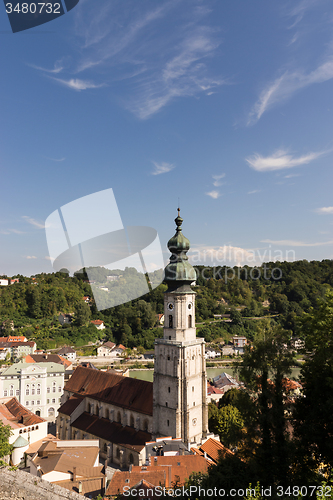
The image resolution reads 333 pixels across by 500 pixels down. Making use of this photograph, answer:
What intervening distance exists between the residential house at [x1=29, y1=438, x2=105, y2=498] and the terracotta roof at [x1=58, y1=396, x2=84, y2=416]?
5785 millimetres

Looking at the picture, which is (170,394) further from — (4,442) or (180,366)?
(4,442)

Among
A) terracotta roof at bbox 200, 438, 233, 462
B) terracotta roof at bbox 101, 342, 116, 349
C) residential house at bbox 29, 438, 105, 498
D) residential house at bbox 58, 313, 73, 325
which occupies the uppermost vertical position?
residential house at bbox 58, 313, 73, 325

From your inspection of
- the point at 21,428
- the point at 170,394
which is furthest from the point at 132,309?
the point at 170,394

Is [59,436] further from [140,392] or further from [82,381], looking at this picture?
[140,392]

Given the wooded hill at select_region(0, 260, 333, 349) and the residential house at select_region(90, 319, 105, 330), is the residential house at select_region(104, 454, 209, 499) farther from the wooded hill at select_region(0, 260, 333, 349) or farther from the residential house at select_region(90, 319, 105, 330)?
the residential house at select_region(90, 319, 105, 330)

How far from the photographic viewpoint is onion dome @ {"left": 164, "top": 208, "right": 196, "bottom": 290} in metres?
24.9

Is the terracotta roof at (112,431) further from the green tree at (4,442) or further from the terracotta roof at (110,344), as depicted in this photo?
the terracotta roof at (110,344)

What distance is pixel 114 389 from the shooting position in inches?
1131

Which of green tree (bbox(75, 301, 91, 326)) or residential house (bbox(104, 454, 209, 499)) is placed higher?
green tree (bbox(75, 301, 91, 326))

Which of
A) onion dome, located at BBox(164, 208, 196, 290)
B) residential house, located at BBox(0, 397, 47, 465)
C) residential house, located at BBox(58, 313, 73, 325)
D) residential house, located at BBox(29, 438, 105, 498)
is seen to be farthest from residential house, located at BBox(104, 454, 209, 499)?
residential house, located at BBox(58, 313, 73, 325)

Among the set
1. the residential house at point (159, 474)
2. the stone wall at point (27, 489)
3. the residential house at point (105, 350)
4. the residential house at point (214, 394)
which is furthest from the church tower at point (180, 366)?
the residential house at point (105, 350)

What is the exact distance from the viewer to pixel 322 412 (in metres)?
13.4

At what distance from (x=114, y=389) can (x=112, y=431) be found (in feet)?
10.3

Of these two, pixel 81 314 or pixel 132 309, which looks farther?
pixel 132 309
